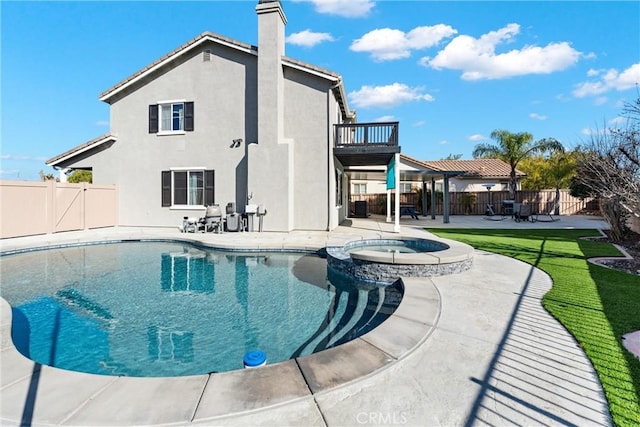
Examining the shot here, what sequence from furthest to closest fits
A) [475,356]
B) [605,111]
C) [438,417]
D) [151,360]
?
[605,111], [151,360], [475,356], [438,417]

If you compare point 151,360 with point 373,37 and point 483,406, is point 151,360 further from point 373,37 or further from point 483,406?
point 373,37

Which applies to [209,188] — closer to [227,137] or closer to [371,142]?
[227,137]

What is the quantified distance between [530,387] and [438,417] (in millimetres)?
1016

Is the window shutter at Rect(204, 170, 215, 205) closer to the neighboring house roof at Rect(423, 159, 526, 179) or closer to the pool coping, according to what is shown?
the pool coping

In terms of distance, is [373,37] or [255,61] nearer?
[255,61]

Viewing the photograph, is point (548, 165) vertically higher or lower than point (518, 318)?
higher

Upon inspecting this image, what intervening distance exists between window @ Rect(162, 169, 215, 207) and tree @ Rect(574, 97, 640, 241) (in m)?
15.6

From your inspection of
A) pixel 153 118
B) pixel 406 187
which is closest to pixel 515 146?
pixel 406 187

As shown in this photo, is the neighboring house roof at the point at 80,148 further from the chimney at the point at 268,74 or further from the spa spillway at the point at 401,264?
the spa spillway at the point at 401,264

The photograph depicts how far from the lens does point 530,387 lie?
8.57ft

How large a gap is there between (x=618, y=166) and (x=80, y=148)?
882 inches

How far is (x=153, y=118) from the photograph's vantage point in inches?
597

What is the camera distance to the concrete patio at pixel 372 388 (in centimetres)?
222

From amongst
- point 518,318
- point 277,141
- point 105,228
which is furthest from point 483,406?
point 105,228
